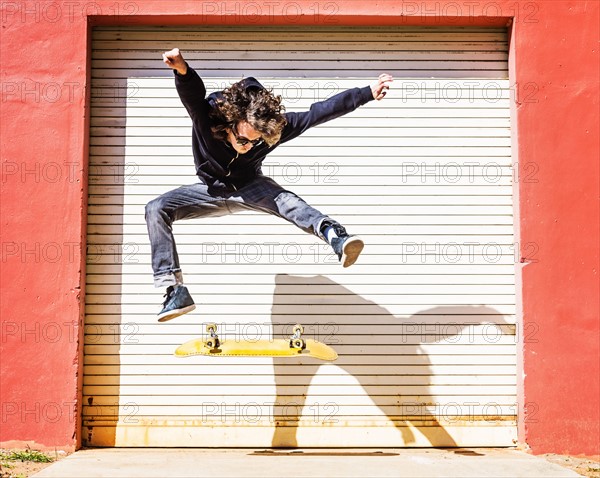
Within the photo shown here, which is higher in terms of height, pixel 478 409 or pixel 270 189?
pixel 270 189

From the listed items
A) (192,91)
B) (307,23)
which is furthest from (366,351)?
(307,23)

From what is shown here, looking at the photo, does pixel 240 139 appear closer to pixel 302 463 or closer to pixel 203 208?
pixel 203 208

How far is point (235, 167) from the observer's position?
6.31 m

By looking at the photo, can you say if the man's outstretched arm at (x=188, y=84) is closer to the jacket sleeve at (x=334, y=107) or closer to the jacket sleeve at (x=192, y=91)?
the jacket sleeve at (x=192, y=91)

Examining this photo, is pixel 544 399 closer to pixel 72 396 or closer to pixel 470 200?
pixel 470 200

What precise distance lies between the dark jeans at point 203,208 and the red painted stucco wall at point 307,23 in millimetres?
1006

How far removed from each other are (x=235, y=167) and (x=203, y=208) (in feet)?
1.47

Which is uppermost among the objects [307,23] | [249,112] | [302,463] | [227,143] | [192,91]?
[307,23]

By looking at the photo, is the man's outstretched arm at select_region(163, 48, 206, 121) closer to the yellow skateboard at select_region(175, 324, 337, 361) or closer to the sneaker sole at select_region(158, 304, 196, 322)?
the sneaker sole at select_region(158, 304, 196, 322)

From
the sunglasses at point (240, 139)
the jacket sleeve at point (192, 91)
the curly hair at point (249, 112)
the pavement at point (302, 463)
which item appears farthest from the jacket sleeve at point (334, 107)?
the pavement at point (302, 463)

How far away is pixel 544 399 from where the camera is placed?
6758 millimetres

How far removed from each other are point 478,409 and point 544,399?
1.89 ft

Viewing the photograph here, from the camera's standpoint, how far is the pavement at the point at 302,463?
5777mm

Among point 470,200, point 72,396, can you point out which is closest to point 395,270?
point 470,200
